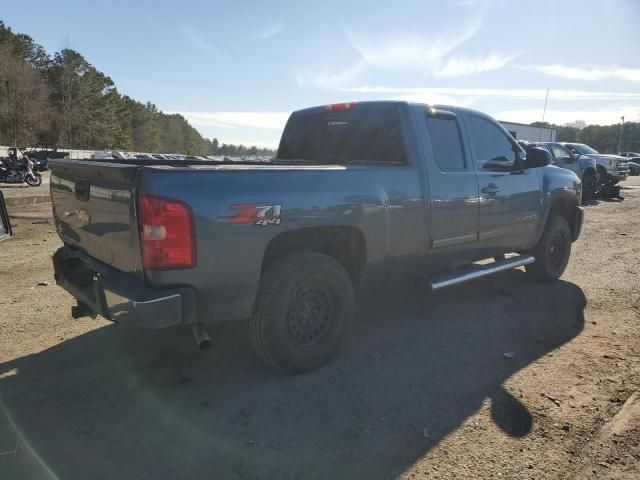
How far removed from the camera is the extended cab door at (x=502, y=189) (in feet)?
15.8

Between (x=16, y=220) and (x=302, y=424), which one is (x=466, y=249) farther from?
(x=16, y=220)

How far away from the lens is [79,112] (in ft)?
216

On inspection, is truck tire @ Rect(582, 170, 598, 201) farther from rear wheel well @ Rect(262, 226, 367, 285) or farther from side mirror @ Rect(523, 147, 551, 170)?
rear wheel well @ Rect(262, 226, 367, 285)

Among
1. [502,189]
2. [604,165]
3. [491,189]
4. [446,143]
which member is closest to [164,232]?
[446,143]

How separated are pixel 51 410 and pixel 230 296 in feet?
4.49

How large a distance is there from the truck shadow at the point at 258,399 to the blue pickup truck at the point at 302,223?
43 centimetres

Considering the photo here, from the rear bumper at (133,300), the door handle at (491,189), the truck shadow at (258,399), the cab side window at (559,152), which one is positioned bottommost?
the truck shadow at (258,399)

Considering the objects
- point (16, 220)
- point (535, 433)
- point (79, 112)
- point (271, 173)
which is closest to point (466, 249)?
point (535, 433)

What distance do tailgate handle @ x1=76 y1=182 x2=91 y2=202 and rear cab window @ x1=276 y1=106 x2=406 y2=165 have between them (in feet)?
7.04

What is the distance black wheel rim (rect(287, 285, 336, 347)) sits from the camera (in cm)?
346

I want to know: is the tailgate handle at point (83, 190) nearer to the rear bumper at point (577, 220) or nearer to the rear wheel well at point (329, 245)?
the rear wheel well at point (329, 245)

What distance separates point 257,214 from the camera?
3.05m

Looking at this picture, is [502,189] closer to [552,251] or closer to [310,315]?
[552,251]

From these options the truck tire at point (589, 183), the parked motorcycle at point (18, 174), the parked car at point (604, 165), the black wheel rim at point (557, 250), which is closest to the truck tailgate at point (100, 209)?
the black wheel rim at point (557, 250)
